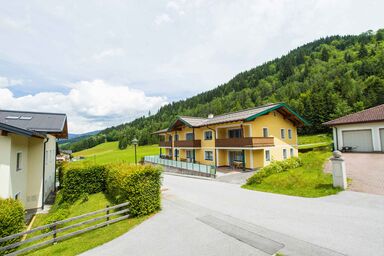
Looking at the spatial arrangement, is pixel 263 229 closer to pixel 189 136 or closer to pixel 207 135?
pixel 207 135

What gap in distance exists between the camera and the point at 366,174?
14.0 metres

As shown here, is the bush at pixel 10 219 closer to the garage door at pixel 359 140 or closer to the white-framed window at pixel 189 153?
the white-framed window at pixel 189 153

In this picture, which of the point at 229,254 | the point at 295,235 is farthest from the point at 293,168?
the point at 229,254

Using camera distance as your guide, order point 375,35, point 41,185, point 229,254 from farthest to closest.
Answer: point 375,35 → point 41,185 → point 229,254

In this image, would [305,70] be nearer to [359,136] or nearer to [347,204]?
[359,136]

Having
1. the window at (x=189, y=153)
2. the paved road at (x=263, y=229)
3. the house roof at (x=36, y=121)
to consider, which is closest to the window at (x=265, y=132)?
the window at (x=189, y=153)

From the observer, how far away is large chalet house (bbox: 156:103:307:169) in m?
23.1

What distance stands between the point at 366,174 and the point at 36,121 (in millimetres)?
26071

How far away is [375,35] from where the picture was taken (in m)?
100

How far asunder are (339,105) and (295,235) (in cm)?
5560

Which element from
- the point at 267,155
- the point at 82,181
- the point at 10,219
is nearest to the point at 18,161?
the point at 82,181

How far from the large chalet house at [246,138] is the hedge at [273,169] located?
170 inches

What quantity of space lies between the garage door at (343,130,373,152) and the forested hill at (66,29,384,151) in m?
29.8

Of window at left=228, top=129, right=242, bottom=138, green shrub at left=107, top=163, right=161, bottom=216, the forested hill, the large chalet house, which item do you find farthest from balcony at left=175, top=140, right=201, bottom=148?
the forested hill
